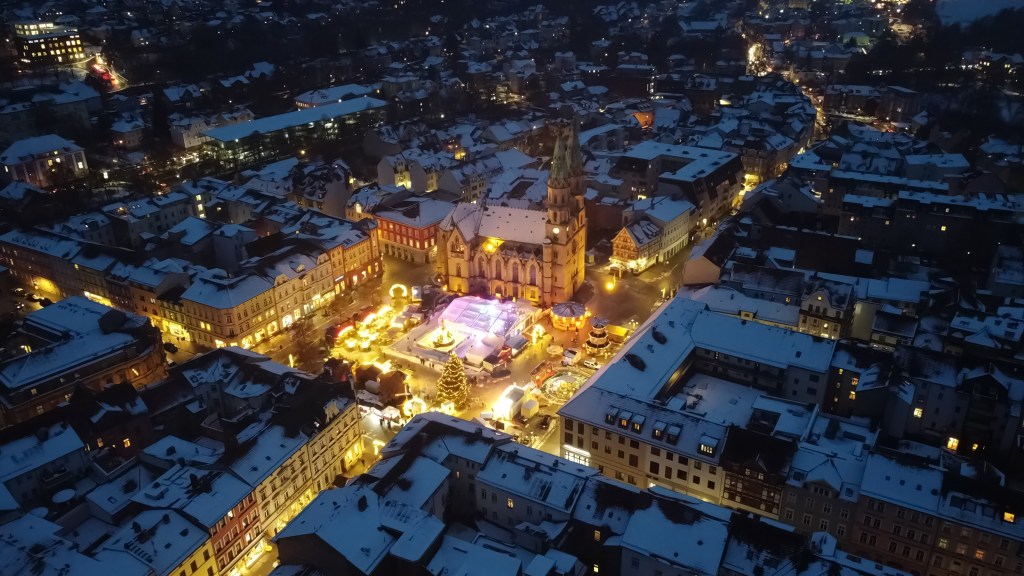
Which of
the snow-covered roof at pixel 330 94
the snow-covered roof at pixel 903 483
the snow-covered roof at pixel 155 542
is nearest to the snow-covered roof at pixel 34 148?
the snow-covered roof at pixel 330 94

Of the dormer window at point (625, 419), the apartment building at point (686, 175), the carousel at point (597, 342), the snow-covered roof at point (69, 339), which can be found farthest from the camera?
the apartment building at point (686, 175)

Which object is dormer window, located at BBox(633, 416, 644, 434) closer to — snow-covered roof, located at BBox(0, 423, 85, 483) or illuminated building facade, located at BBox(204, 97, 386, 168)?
snow-covered roof, located at BBox(0, 423, 85, 483)

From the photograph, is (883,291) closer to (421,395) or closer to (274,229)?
(421,395)

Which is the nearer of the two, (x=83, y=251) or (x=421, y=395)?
(x=421, y=395)

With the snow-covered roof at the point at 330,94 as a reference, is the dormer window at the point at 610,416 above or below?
below

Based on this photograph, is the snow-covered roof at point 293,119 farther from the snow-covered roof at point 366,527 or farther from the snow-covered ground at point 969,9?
the snow-covered ground at point 969,9

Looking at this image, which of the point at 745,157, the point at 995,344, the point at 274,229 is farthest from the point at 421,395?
the point at 745,157
